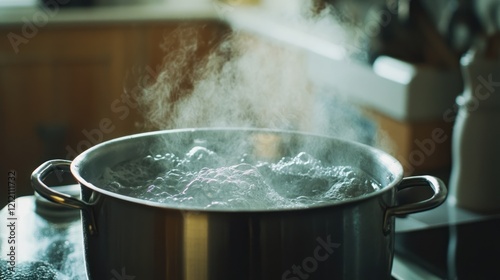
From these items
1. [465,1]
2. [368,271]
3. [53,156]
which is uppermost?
[465,1]

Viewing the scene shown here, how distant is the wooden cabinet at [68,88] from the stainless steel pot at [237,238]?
2524 millimetres

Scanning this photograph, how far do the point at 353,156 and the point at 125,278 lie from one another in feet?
1.09

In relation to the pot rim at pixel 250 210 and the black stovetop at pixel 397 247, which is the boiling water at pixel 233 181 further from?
the black stovetop at pixel 397 247

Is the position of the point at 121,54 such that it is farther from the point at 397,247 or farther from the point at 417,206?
the point at 417,206

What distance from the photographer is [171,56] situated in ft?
11.4

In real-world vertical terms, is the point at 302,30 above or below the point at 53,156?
above

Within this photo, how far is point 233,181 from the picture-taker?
0.77 meters

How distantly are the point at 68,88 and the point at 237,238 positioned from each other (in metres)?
2.77

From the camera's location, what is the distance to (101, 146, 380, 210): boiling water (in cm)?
74

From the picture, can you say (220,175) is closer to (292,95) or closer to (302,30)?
(292,95)

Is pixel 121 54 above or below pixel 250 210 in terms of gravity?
below

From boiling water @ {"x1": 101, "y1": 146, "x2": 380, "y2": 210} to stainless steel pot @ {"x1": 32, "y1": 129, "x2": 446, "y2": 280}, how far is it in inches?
3.5

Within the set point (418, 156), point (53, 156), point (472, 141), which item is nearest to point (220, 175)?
point (472, 141)

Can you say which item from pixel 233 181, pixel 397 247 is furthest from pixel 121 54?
pixel 233 181
